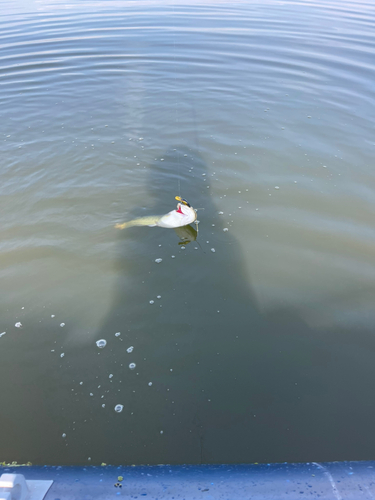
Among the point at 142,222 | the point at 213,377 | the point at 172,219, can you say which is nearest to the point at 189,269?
the point at 172,219

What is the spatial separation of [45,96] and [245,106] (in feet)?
16.4

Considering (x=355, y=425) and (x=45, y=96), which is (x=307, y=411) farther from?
(x=45, y=96)

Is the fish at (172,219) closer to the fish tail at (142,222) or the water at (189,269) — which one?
the fish tail at (142,222)

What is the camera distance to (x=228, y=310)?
3682mm

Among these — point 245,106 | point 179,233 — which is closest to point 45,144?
point 179,233

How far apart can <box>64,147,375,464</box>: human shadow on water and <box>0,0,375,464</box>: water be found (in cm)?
1

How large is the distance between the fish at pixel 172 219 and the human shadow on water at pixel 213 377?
542 millimetres

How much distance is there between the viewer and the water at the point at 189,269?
2803 millimetres

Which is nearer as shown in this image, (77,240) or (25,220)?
(77,240)

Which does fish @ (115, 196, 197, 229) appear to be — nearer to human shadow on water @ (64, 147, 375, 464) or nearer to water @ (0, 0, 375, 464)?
water @ (0, 0, 375, 464)

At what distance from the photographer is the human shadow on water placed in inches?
105

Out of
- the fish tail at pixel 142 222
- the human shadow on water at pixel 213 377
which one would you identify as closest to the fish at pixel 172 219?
the fish tail at pixel 142 222

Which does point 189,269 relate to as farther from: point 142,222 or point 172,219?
point 142,222

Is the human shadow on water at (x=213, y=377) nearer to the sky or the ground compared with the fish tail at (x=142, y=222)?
nearer to the ground
